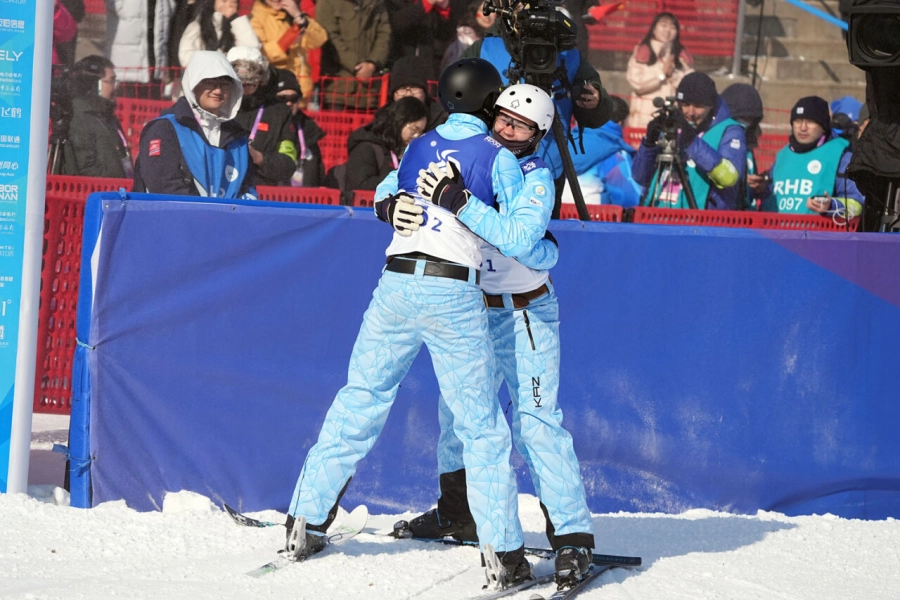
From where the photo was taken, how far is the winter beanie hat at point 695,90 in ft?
31.0

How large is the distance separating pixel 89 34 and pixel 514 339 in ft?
17.0

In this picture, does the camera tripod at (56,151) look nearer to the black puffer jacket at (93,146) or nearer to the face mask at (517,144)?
the black puffer jacket at (93,146)

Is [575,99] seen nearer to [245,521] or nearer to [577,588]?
[245,521]

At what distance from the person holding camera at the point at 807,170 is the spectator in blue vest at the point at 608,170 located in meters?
1.05

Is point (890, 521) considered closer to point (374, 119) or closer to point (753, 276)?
point (753, 276)

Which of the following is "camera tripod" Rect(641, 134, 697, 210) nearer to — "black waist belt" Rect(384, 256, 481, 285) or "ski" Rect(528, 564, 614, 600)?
"ski" Rect(528, 564, 614, 600)

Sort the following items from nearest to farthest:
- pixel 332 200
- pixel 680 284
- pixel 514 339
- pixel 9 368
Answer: pixel 514 339 < pixel 9 368 < pixel 680 284 < pixel 332 200

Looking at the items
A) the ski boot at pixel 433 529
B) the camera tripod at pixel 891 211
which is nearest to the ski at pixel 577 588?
the ski boot at pixel 433 529

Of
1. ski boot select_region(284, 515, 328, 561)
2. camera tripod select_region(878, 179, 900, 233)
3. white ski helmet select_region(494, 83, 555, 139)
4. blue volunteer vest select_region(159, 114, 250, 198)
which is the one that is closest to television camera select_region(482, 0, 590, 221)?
white ski helmet select_region(494, 83, 555, 139)

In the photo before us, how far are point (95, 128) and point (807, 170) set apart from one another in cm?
547

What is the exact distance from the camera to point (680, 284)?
560cm

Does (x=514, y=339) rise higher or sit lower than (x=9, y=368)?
higher

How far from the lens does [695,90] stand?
373 inches

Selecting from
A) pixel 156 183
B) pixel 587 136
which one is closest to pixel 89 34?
pixel 156 183
